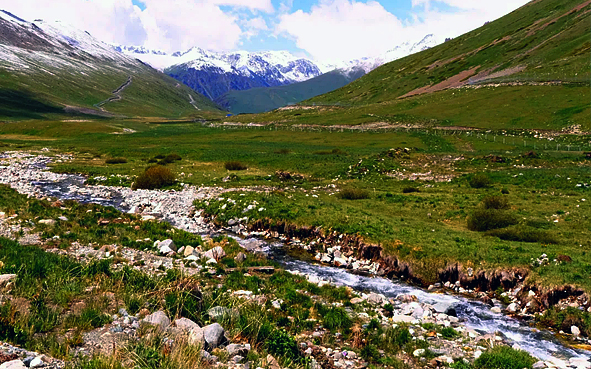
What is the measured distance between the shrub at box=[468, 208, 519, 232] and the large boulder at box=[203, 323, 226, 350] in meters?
22.6

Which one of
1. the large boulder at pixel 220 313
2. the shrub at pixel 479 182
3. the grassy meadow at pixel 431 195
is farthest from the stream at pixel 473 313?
the shrub at pixel 479 182

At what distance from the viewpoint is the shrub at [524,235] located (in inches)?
906

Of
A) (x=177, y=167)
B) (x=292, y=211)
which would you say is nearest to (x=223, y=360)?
(x=292, y=211)

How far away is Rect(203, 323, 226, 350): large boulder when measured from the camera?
31.8 ft

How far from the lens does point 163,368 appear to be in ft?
24.9

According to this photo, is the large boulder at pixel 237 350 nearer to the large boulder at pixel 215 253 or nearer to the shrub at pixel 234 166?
the large boulder at pixel 215 253

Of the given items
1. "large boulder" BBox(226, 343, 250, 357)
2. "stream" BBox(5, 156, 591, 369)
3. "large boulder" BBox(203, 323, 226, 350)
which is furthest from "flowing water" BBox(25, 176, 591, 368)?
"large boulder" BBox(203, 323, 226, 350)

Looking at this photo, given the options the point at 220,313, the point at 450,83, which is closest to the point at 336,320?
the point at 220,313

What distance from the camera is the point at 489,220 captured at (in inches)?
1045

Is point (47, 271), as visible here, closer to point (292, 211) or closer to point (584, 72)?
point (292, 211)

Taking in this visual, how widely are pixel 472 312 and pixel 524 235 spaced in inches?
409

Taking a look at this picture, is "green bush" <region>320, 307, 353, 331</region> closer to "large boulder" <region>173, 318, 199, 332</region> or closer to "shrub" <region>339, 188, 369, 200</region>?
"large boulder" <region>173, 318, 199, 332</region>

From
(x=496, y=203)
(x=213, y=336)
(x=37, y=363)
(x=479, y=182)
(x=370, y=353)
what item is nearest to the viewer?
(x=37, y=363)

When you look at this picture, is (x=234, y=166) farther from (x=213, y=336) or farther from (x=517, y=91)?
(x=517, y=91)
